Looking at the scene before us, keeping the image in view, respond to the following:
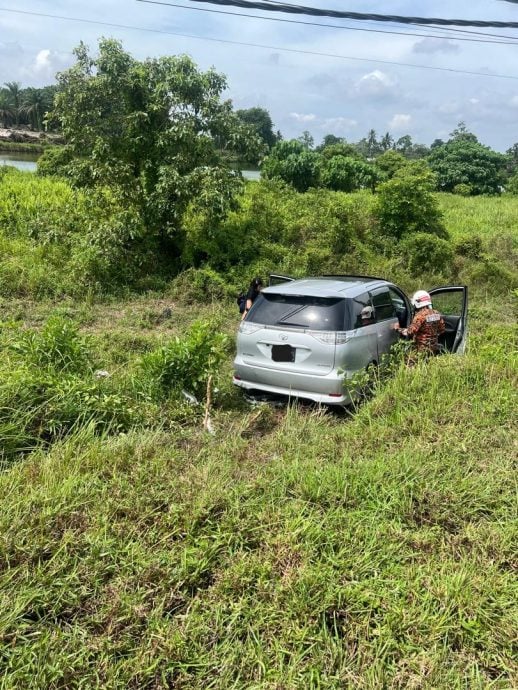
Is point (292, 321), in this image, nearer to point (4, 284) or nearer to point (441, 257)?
point (4, 284)

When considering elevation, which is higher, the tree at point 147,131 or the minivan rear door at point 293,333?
the tree at point 147,131

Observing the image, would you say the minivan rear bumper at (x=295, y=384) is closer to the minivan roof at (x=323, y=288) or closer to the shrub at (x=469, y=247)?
the minivan roof at (x=323, y=288)

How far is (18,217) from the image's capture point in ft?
38.9

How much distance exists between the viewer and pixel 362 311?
17.4ft

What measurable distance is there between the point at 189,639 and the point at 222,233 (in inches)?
370

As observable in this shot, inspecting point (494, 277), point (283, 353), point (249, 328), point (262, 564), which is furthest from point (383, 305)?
point (494, 277)

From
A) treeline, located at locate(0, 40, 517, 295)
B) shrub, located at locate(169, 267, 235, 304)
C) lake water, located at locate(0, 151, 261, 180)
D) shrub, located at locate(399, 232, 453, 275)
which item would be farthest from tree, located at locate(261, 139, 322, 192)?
shrub, located at locate(169, 267, 235, 304)

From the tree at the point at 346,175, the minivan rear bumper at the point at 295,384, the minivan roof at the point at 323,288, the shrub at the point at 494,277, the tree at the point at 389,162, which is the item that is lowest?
the shrub at the point at 494,277

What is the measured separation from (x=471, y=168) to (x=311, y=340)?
33.2 metres

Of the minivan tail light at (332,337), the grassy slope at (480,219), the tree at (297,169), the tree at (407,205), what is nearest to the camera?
the minivan tail light at (332,337)

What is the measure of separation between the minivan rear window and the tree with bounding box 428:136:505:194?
3156cm

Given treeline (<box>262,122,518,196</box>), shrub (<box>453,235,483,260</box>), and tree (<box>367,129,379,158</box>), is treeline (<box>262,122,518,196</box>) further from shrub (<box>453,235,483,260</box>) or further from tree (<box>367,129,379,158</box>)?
tree (<box>367,129,379,158</box>)

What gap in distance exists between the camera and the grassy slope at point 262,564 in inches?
79.3

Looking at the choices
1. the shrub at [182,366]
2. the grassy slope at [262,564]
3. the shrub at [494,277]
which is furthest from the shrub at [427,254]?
the grassy slope at [262,564]
